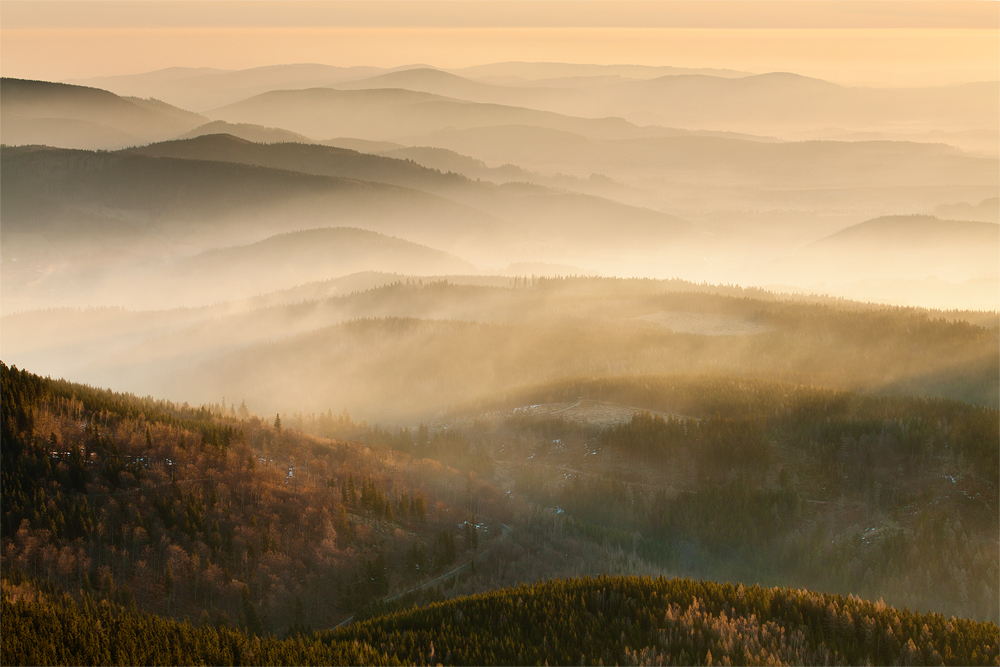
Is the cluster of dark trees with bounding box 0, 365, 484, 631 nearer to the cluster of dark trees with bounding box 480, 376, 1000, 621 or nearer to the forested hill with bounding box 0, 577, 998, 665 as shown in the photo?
the forested hill with bounding box 0, 577, 998, 665

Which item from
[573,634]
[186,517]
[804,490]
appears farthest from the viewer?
[804,490]

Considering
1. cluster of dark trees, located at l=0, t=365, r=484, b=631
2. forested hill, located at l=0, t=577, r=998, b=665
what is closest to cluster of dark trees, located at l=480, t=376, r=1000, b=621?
cluster of dark trees, located at l=0, t=365, r=484, b=631

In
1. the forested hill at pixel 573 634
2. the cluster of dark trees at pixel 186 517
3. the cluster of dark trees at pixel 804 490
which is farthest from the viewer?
the cluster of dark trees at pixel 804 490

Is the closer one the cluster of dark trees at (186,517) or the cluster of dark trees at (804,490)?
the cluster of dark trees at (186,517)

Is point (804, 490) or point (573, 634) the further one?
point (804, 490)

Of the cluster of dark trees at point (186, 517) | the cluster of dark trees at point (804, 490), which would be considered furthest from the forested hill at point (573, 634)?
the cluster of dark trees at point (804, 490)

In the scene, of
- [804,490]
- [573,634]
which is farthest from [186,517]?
[804,490]

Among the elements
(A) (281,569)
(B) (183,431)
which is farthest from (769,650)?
(B) (183,431)

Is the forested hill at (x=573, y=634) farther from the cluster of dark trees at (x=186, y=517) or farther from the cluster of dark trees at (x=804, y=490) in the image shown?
the cluster of dark trees at (x=804, y=490)

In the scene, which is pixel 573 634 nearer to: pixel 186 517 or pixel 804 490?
pixel 186 517
